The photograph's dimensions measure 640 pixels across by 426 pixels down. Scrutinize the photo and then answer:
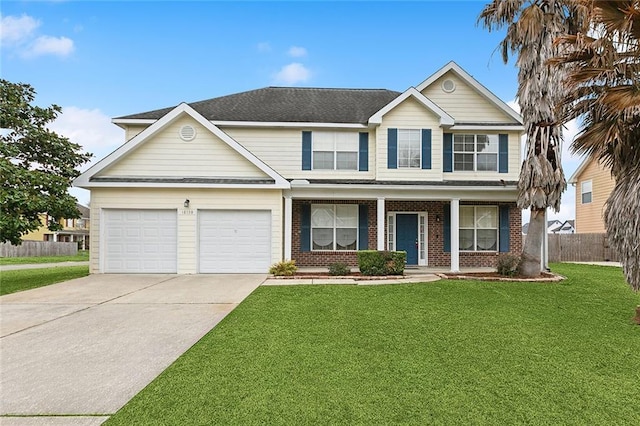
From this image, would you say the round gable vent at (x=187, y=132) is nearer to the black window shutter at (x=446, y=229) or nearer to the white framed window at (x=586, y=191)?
the black window shutter at (x=446, y=229)

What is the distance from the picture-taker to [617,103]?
5973mm

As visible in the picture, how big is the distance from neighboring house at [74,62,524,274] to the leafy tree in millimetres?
1003

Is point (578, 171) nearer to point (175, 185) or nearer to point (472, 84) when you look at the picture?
point (472, 84)

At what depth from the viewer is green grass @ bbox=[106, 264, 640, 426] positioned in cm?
343

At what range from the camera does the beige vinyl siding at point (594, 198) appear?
22.5m

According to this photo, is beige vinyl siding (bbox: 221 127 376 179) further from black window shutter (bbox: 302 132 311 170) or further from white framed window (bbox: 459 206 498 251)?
white framed window (bbox: 459 206 498 251)

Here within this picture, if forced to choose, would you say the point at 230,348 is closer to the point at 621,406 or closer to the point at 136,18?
the point at 621,406

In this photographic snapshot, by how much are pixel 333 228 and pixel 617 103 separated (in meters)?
10.2

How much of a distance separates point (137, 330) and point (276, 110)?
11.3 metres

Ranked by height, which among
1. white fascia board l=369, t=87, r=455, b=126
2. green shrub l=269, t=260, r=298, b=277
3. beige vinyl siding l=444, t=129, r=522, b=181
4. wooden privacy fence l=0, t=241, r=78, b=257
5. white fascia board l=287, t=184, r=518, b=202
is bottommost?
wooden privacy fence l=0, t=241, r=78, b=257

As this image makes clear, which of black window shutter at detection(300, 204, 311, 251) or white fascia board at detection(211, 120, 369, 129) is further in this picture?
black window shutter at detection(300, 204, 311, 251)

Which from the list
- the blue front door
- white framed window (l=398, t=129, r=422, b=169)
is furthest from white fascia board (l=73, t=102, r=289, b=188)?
the blue front door

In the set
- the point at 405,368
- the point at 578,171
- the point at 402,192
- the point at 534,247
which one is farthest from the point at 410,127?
the point at 578,171

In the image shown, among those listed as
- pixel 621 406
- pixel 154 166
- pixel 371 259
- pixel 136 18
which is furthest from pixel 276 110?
pixel 621 406
